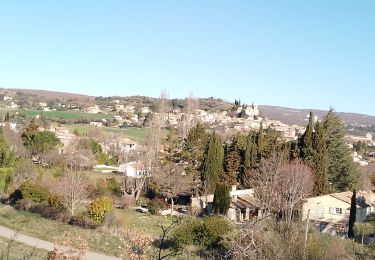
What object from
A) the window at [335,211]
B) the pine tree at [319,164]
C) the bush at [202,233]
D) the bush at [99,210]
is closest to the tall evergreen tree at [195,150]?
the pine tree at [319,164]

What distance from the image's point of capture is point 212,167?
3775 centimetres

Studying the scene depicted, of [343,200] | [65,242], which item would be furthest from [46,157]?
[65,242]

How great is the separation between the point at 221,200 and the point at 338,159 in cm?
1645

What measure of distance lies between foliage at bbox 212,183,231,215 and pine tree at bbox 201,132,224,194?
17.5ft

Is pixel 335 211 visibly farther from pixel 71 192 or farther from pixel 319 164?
pixel 71 192

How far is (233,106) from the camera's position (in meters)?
150

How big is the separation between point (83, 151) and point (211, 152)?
2152cm

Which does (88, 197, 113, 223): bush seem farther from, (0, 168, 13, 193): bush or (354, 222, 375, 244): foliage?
(354, 222, 375, 244): foliage

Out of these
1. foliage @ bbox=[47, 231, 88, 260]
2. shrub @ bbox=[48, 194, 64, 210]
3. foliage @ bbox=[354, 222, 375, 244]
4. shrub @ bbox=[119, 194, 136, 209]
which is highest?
foliage @ bbox=[47, 231, 88, 260]

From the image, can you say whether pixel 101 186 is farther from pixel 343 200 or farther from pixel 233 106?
pixel 233 106

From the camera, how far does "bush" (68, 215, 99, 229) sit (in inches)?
981

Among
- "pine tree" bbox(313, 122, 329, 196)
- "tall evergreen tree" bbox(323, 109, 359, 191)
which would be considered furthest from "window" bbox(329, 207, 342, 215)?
"tall evergreen tree" bbox(323, 109, 359, 191)

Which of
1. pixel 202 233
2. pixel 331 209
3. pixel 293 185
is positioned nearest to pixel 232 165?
pixel 331 209

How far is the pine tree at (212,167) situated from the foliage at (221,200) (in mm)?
5320
